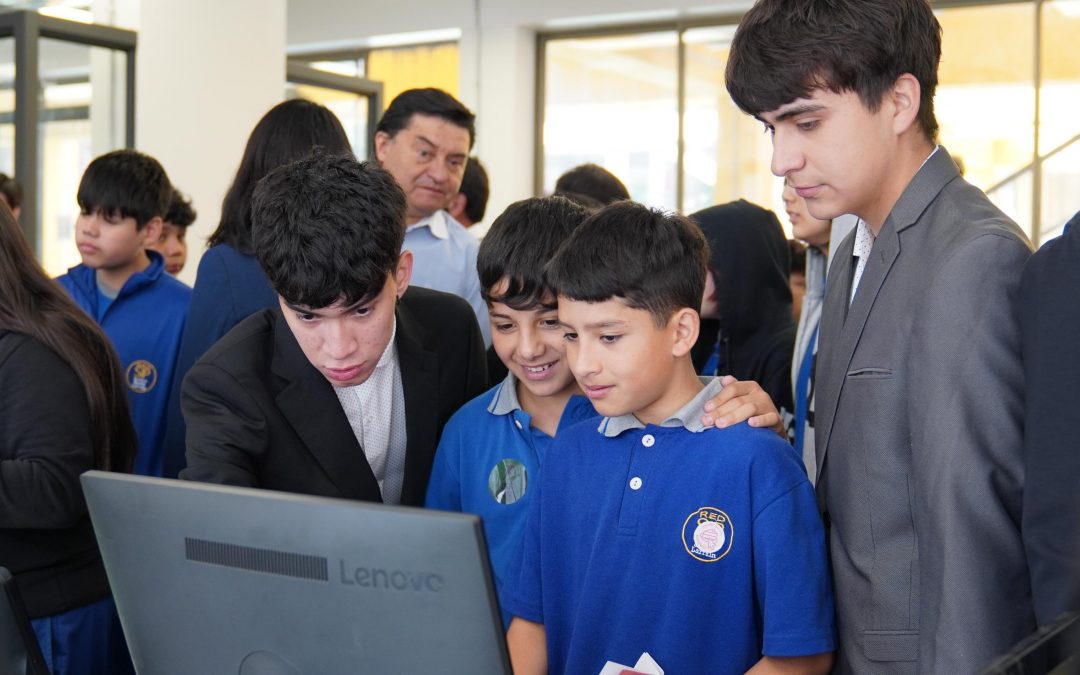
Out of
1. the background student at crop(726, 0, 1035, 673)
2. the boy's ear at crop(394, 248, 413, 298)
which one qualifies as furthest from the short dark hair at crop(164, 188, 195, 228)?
the background student at crop(726, 0, 1035, 673)

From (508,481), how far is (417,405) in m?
0.19

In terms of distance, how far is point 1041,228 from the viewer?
22.9 ft

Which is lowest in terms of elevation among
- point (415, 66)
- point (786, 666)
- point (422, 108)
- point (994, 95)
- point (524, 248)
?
point (786, 666)

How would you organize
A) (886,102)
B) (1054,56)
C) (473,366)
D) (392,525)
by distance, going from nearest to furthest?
(392,525), (886,102), (473,366), (1054,56)

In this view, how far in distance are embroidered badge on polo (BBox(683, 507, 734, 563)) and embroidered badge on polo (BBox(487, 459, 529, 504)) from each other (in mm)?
412

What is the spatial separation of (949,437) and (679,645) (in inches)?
18.8

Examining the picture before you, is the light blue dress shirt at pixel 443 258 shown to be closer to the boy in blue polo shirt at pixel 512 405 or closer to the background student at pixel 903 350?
the boy in blue polo shirt at pixel 512 405

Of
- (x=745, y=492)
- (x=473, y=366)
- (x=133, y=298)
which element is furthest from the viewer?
(x=133, y=298)

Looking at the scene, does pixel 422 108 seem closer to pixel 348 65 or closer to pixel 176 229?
pixel 176 229

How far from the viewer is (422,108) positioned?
3027 millimetres

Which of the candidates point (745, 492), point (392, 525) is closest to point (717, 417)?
point (745, 492)

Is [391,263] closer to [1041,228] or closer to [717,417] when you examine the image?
[717,417]

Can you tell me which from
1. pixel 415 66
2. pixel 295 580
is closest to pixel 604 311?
pixel 295 580

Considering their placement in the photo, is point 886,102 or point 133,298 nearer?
point 886,102
